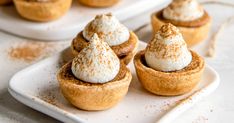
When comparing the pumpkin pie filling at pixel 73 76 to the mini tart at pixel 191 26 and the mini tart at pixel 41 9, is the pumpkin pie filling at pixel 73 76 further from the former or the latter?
the mini tart at pixel 41 9

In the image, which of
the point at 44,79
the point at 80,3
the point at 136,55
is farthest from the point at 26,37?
the point at 136,55

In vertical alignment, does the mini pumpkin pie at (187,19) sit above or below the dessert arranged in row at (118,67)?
below

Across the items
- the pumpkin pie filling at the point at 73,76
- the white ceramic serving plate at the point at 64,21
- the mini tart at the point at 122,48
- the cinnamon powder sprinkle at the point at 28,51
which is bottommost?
the cinnamon powder sprinkle at the point at 28,51

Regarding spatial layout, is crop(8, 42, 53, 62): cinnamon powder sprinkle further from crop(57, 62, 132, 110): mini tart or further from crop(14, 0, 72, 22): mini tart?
crop(57, 62, 132, 110): mini tart

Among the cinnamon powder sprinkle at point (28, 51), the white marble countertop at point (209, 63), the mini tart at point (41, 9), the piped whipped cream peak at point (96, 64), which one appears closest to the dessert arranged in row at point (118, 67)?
the piped whipped cream peak at point (96, 64)

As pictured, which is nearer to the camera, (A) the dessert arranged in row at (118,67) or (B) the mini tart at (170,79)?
(A) the dessert arranged in row at (118,67)

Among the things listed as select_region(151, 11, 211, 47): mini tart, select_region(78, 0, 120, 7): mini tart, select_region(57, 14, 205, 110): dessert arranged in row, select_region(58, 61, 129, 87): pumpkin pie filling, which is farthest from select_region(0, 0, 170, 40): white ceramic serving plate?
select_region(58, 61, 129, 87): pumpkin pie filling

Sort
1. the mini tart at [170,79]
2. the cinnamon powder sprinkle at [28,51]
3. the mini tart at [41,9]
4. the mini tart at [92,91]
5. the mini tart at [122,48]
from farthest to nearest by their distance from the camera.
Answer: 1. the mini tart at [41,9]
2. the cinnamon powder sprinkle at [28,51]
3. the mini tart at [122,48]
4. the mini tart at [170,79]
5. the mini tart at [92,91]

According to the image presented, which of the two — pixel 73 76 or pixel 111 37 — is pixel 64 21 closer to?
pixel 111 37

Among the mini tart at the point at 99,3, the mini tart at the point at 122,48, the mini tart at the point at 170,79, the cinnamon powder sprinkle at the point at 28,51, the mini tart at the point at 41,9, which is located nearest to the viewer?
the mini tart at the point at 170,79
